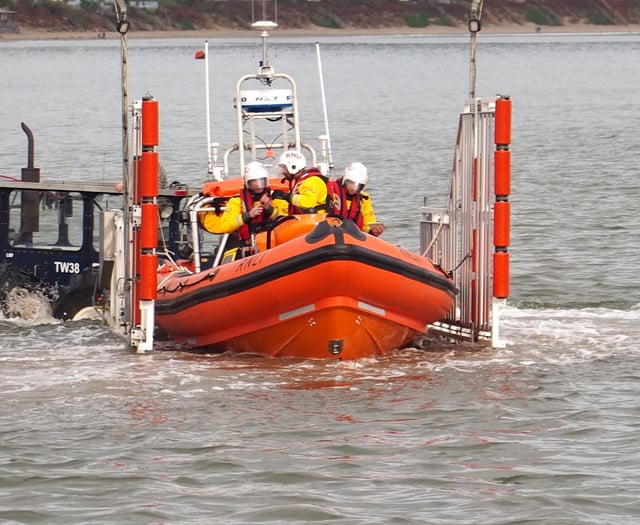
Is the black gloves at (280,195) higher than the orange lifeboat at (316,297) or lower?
higher

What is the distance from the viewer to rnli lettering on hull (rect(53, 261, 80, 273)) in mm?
11391

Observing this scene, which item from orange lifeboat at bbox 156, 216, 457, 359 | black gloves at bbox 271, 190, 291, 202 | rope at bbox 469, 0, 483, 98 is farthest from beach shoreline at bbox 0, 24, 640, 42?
orange lifeboat at bbox 156, 216, 457, 359

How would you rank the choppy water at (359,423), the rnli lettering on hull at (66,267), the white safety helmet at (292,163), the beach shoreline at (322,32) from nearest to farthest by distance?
1. the choppy water at (359,423)
2. the white safety helmet at (292,163)
3. the rnli lettering on hull at (66,267)
4. the beach shoreline at (322,32)

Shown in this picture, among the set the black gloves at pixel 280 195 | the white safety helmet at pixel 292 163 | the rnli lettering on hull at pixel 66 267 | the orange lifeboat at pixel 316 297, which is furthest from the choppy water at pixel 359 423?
the white safety helmet at pixel 292 163

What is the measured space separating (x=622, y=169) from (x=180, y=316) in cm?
1547

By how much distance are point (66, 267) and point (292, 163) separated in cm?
209

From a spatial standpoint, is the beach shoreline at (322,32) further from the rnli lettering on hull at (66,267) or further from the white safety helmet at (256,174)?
the white safety helmet at (256,174)

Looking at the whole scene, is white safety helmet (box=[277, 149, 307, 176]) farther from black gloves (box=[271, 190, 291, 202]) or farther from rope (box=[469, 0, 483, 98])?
rope (box=[469, 0, 483, 98])

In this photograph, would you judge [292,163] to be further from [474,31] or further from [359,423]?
[359,423]

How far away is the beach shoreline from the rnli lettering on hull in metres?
79.9

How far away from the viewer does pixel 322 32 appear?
102 meters

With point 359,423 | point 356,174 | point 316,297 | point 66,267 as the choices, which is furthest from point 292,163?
point 359,423

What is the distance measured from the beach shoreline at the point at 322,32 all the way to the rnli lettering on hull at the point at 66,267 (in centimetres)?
7986

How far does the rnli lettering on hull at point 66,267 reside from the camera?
11.4m
